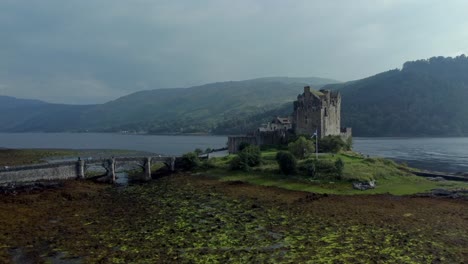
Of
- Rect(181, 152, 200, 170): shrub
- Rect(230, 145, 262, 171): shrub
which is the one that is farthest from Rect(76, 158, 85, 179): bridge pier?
Rect(230, 145, 262, 171): shrub

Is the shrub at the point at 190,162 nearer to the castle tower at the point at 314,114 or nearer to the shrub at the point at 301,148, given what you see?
the shrub at the point at 301,148

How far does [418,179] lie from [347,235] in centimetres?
3303

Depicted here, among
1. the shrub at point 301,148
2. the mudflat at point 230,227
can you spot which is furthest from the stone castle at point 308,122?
the mudflat at point 230,227

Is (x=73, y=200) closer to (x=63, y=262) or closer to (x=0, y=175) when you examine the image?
(x=0, y=175)

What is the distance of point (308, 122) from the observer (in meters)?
87.1

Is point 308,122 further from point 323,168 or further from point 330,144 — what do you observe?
point 323,168

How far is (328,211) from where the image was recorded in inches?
1609

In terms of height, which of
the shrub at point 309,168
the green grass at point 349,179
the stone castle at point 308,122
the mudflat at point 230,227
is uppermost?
the stone castle at point 308,122

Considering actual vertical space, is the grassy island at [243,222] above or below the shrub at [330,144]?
below

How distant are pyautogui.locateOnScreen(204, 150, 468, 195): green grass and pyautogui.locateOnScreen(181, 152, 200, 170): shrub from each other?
18.9 feet

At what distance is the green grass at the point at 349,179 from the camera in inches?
2065

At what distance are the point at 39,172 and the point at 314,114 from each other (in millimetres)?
53534

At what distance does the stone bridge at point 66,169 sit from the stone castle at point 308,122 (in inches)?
913

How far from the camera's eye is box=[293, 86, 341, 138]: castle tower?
85750mm
